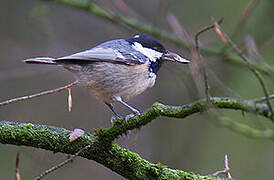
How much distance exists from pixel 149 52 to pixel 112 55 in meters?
0.44

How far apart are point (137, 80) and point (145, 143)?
11.4 ft

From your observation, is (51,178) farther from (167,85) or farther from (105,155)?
(105,155)

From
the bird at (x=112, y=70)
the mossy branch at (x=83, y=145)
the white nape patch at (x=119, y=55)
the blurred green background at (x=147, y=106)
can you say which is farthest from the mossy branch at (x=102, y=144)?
the blurred green background at (x=147, y=106)

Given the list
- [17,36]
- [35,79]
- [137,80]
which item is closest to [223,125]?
[137,80]

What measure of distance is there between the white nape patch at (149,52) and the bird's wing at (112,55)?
0.25ft

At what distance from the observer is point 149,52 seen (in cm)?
406

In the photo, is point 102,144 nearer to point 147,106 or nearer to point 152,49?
point 152,49

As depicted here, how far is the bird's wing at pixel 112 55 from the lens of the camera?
145 inches

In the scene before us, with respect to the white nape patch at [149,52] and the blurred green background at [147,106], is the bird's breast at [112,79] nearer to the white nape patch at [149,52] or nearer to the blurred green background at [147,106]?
the white nape patch at [149,52]

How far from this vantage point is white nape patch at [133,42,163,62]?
4016 mm

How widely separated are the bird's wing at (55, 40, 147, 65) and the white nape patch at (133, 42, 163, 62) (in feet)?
0.25

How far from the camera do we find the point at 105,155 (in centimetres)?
268

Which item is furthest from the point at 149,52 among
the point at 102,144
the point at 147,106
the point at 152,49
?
the point at 147,106

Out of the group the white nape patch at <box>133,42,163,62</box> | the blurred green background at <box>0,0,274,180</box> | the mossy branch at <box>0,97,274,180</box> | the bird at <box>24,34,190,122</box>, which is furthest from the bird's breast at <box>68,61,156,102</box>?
the blurred green background at <box>0,0,274,180</box>
